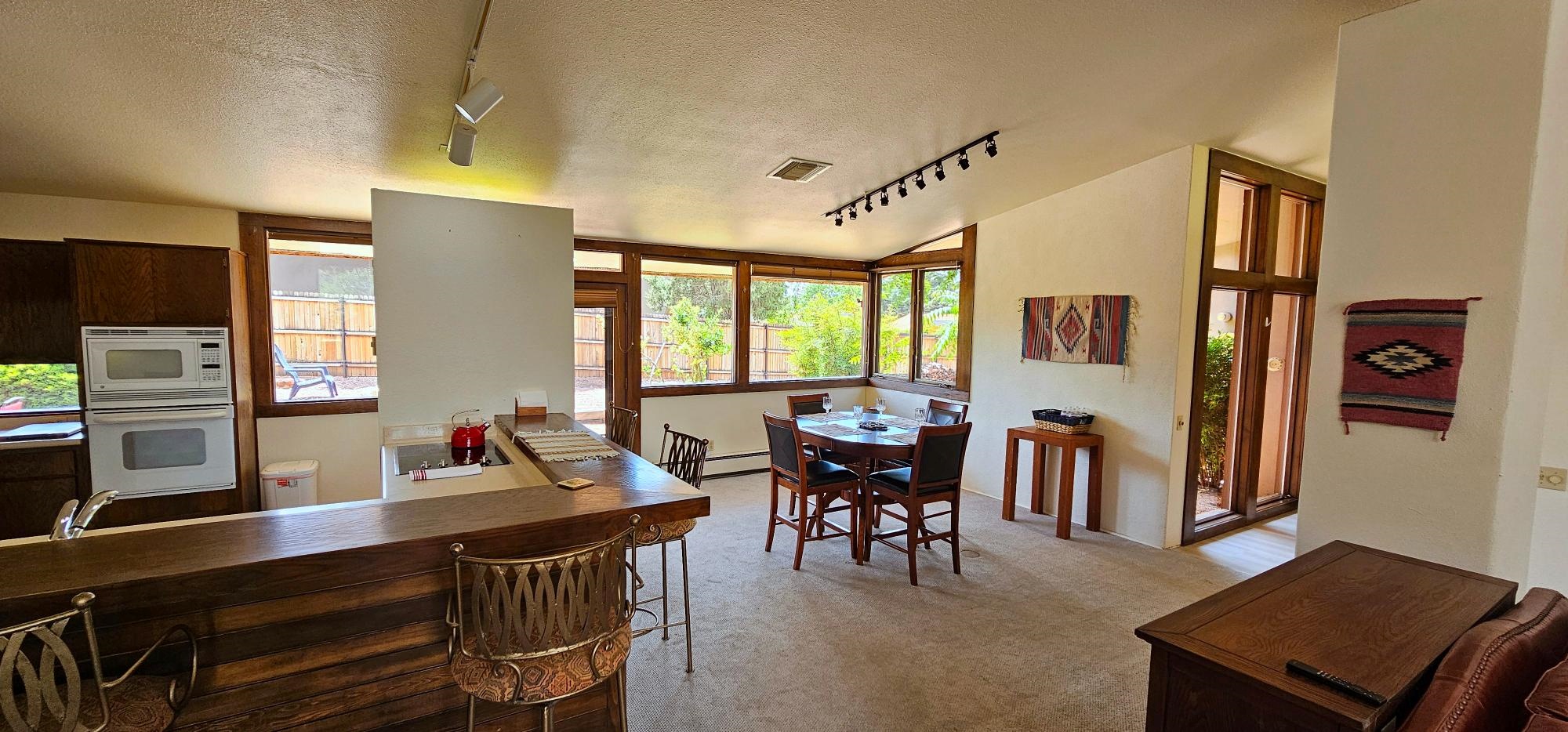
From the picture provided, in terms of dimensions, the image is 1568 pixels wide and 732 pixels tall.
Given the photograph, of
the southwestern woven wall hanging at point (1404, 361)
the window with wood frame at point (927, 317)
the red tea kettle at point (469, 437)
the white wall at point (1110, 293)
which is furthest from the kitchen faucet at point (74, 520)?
the window with wood frame at point (927, 317)

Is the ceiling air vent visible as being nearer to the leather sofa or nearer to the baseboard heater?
the baseboard heater

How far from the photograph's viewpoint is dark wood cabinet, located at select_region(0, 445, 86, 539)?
136 inches

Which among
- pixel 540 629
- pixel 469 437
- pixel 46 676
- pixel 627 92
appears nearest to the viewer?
pixel 46 676

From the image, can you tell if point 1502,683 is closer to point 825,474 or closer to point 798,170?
point 825,474

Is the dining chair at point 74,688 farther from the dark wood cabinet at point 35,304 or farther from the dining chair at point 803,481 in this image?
the dark wood cabinet at point 35,304

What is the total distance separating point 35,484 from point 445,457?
2542 millimetres

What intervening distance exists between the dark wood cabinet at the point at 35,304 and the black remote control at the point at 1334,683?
5.71m

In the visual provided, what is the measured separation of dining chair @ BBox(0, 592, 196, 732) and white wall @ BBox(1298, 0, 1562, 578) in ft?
12.5

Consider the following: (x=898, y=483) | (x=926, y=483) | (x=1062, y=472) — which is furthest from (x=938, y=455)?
(x=1062, y=472)

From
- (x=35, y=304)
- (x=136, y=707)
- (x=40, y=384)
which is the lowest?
(x=136, y=707)

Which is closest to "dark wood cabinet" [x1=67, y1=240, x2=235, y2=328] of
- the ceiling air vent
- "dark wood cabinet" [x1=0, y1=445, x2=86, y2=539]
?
"dark wood cabinet" [x1=0, y1=445, x2=86, y2=539]

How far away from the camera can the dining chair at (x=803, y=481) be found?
3.74 metres

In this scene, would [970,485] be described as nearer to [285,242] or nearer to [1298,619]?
[1298,619]

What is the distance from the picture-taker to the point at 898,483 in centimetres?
376
